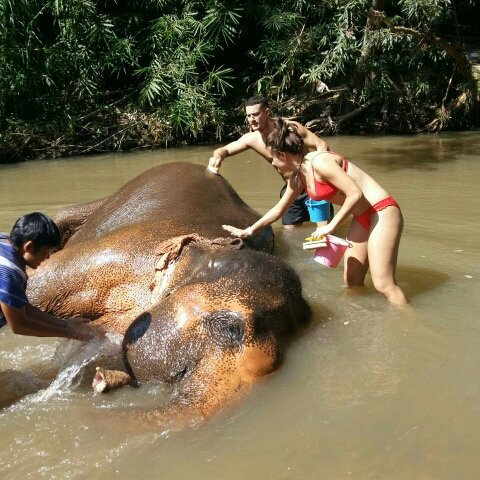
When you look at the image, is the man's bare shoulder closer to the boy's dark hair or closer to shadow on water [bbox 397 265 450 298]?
shadow on water [bbox 397 265 450 298]

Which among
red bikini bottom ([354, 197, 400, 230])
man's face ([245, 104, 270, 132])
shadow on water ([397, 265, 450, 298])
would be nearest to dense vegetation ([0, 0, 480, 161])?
man's face ([245, 104, 270, 132])

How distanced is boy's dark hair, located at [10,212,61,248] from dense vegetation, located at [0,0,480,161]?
29.6 ft

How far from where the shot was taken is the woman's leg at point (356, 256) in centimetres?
425

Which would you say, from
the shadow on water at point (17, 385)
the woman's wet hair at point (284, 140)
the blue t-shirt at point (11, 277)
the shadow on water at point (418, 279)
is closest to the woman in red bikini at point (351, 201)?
the woman's wet hair at point (284, 140)

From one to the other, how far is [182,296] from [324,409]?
79cm

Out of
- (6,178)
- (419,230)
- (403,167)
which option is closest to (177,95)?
(6,178)

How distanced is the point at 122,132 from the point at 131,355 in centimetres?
940

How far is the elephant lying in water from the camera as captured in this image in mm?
2857

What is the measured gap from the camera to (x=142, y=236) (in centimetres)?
399

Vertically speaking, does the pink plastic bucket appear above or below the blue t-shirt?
below

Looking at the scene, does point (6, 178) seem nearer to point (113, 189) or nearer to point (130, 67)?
point (113, 189)

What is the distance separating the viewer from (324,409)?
2947mm

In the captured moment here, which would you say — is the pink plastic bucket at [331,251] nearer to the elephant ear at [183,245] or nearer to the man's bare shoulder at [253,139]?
the elephant ear at [183,245]

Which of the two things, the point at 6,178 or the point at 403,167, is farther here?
the point at 6,178
